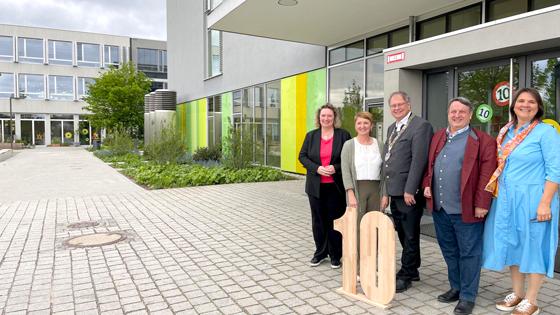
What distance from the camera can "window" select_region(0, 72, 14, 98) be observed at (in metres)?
44.6

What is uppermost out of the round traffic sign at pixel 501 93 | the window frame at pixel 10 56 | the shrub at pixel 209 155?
the window frame at pixel 10 56

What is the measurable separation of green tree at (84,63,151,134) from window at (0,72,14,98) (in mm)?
18291

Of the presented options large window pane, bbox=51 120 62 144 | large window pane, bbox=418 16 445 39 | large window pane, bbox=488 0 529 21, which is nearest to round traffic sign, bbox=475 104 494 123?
large window pane, bbox=488 0 529 21

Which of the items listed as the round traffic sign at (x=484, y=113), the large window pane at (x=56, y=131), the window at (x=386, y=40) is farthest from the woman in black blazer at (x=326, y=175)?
the large window pane at (x=56, y=131)

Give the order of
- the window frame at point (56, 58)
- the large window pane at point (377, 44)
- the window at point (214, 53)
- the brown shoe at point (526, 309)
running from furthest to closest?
the window frame at point (56, 58), the window at point (214, 53), the large window pane at point (377, 44), the brown shoe at point (526, 309)

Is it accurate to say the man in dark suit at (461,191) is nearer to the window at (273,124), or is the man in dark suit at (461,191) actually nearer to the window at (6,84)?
the window at (273,124)

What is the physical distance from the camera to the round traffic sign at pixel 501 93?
20.7ft

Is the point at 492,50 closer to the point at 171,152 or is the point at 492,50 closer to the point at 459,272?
the point at 459,272

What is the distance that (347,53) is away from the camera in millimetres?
12625

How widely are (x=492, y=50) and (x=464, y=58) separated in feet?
1.70

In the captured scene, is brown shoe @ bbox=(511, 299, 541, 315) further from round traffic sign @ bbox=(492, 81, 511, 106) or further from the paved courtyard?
round traffic sign @ bbox=(492, 81, 511, 106)

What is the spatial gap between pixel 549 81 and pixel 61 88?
163 ft

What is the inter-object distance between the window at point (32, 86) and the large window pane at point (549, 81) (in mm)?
49346

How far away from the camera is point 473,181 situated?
3.51m
